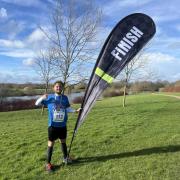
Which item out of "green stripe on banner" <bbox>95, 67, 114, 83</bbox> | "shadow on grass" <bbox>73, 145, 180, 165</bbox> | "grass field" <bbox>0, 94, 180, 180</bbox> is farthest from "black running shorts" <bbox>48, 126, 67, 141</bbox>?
"green stripe on banner" <bbox>95, 67, 114, 83</bbox>

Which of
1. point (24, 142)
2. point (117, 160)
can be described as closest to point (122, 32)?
point (117, 160)

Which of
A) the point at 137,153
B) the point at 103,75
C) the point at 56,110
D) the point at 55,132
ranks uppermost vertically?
the point at 103,75

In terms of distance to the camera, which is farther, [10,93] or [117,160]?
[10,93]

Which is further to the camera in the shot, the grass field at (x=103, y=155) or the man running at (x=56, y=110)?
the man running at (x=56, y=110)

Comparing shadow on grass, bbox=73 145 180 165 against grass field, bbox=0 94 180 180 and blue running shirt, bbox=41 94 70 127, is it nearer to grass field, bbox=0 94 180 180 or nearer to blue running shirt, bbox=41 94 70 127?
grass field, bbox=0 94 180 180

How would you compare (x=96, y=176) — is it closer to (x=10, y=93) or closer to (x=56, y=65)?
(x=56, y=65)

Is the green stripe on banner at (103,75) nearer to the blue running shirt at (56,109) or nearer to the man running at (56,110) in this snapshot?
the man running at (56,110)

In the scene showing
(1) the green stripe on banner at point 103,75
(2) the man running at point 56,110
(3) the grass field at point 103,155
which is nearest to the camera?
(3) the grass field at point 103,155

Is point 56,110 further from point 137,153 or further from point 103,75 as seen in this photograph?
point 137,153

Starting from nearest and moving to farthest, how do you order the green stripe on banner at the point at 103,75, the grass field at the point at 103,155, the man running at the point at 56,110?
the grass field at the point at 103,155
the man running at the point at 56,110
the green stripe on banner at the point at 103,75

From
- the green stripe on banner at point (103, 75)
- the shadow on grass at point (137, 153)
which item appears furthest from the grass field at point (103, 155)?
the green stripe on banner at point (103, 75)

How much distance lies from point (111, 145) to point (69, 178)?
102 inches

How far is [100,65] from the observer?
22.0ft

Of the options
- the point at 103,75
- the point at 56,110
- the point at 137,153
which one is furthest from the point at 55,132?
the point at 137,153
